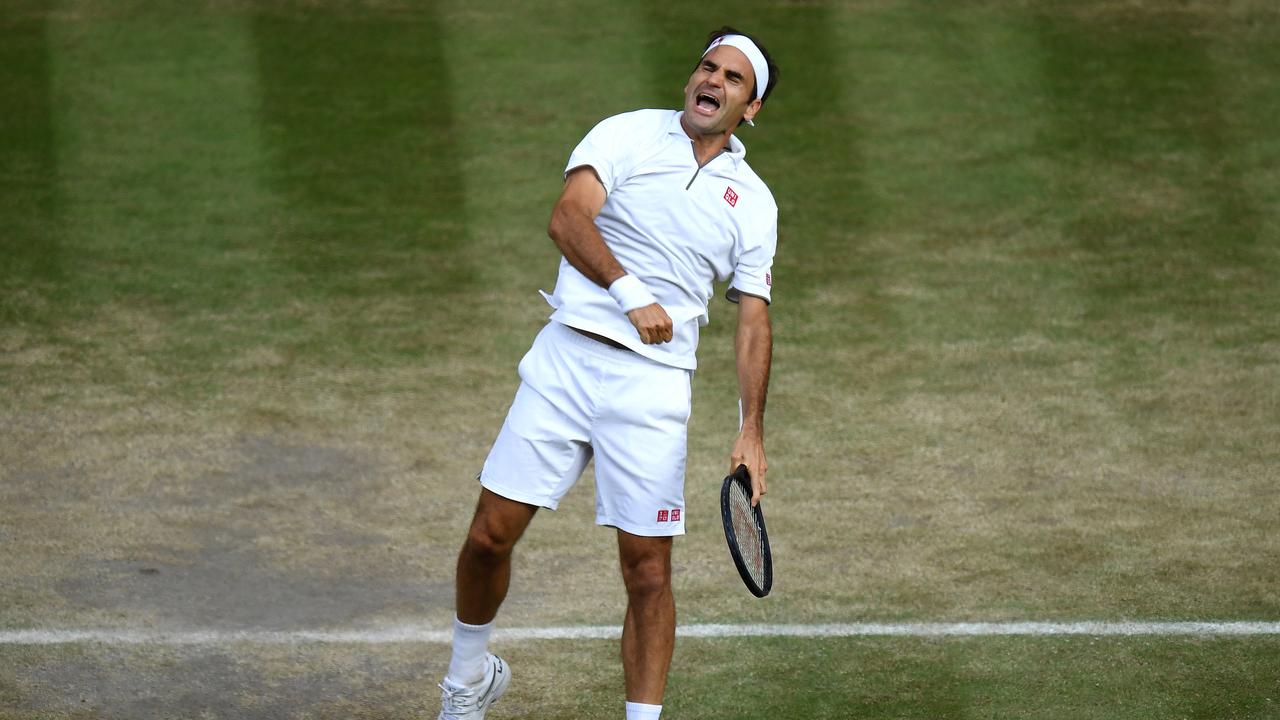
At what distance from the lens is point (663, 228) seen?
5352 millimetres

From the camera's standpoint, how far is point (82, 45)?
13203 mm

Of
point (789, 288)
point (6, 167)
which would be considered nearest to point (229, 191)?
point (6, 167)

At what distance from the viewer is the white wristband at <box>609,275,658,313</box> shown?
505 cm

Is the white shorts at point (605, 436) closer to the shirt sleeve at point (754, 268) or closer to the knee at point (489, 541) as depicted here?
the knee at point (489, 541)

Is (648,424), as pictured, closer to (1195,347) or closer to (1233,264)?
(1195,347)

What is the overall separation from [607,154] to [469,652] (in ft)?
5.53

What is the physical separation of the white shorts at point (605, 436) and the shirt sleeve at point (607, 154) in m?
0.52

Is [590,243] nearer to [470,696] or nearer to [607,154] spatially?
[607,154]

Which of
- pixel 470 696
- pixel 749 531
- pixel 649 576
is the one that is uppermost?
pixel 749 531

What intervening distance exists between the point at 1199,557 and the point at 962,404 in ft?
6.08

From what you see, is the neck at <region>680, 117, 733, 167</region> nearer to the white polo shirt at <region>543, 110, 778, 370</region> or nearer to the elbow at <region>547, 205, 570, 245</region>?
the white polo shirt at <region>543, 110, 778, 370</region>

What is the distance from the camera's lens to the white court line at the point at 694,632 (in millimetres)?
6242

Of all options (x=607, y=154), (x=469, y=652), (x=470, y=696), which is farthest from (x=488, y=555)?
(x=607, y=154)

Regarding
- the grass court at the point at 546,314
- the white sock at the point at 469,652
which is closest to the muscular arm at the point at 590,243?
the white sock at the point at 469,652
